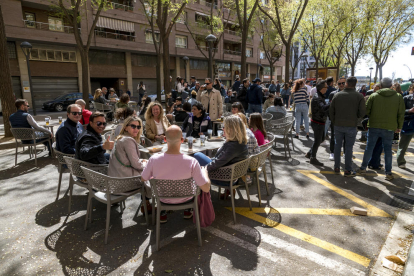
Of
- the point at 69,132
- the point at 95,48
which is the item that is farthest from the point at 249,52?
the point at 69,132

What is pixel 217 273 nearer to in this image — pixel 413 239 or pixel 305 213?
pixel 305 213

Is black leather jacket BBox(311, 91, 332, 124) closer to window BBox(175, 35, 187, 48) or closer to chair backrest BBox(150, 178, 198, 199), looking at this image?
chair backrest BBox(150, 178, 198, 199)

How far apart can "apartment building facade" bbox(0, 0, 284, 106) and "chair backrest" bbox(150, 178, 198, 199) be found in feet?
57.2

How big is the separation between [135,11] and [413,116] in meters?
28.0

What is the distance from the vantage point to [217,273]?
2635mm

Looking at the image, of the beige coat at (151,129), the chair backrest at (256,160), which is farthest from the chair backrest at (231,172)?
the beige coat at (151,129)

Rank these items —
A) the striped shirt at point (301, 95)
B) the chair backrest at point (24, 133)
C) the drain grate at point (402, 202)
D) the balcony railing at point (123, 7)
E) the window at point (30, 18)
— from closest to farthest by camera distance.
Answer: the drain grate at point (402, 202) → the chair backrest at point (24, 133) → the striped shirt at point (301, 95) → the window at point (30, 18) → the balcony railing at point (123, 7)

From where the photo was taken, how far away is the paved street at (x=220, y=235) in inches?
108

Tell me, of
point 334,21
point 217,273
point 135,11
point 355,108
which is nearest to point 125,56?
point 135,11

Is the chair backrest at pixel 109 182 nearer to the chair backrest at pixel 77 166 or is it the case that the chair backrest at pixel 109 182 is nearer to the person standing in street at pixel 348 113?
the chair backrest at pixel 77 166

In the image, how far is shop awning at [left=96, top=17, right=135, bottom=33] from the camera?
25.0 metres

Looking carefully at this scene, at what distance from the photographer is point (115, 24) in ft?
85.6

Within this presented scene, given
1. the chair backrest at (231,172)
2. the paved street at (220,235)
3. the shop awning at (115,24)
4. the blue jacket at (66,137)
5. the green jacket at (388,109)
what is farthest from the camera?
the shop awning at (115,24)

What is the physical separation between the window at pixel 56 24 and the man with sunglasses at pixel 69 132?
75.4 ft
